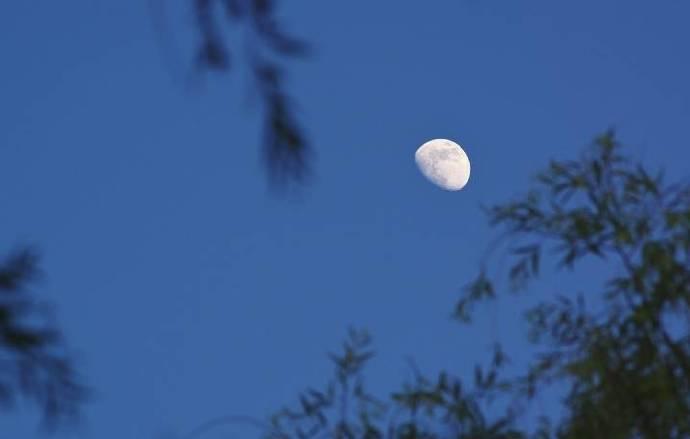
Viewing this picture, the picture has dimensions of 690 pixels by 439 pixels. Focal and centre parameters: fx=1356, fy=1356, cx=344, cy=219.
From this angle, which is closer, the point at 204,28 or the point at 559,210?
the point at 204,28

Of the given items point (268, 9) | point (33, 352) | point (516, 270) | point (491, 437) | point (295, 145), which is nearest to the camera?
point (295, 145)

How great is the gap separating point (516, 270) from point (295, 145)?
417 cm

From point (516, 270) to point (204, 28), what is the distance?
411cm

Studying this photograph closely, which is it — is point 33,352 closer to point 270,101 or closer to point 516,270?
point 270,101

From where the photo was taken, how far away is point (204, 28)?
1621mm

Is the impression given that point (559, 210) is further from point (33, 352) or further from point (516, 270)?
point (33, 352)

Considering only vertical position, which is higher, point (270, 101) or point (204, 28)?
point (204, 28)

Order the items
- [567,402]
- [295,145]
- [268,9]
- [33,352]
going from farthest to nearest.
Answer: [567,402], [33,352], [268,9], [295,145]

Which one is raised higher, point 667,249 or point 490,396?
point 667,249

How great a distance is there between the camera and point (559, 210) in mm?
5395

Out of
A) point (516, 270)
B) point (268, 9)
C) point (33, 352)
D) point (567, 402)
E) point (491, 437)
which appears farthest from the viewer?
point (516, 270)

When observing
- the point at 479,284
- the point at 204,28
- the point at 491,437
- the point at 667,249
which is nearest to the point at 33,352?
the point at 204,28

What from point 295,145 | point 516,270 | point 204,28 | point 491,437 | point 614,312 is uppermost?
point 516,270

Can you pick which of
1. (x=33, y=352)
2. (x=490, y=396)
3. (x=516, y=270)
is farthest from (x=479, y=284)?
(x=33, y=352)
